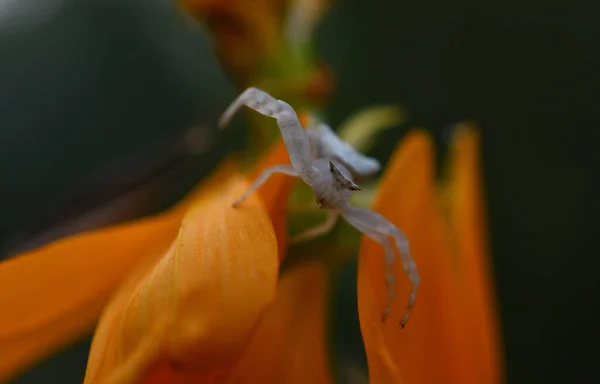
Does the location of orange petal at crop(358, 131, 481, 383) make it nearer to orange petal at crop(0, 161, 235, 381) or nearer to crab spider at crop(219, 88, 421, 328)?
crab spider at crop(219, 88, 421, 328)

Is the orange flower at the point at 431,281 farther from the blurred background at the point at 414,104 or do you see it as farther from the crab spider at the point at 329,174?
the blurred background at the point at 414,104

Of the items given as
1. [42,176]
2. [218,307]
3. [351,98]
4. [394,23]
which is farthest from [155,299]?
[394,23]

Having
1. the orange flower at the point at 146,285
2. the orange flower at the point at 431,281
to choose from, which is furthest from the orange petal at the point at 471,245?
the orange flower at the point at 146,285

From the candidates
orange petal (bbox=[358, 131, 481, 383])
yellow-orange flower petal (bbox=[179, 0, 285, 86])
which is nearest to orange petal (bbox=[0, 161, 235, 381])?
orange petal (bbox=[358, 131, 481, 383])

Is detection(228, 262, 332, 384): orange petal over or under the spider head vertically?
under

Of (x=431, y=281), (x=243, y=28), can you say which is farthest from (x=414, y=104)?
(x=431, y=281)

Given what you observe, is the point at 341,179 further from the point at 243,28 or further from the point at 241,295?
the point at 243,28

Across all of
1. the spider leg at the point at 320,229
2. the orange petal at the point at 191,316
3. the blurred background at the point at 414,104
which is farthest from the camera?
the blurred background at the point at 414,104
